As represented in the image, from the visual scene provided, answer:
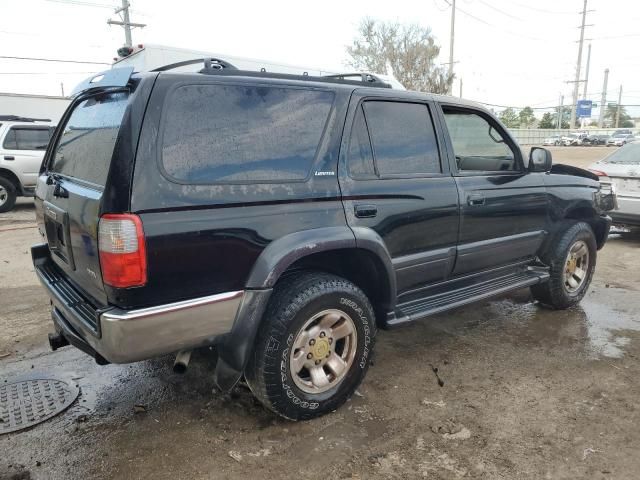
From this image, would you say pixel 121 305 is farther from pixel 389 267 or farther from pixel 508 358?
pixel 508 358

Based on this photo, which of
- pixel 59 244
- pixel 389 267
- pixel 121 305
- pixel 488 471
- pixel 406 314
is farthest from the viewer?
pixel 406 314

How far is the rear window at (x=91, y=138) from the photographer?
2.43 meters

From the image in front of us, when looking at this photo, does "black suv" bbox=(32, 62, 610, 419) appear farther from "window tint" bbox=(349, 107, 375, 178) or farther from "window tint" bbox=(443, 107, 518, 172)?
"window tint" bbox=(443, 107, 518, 172)

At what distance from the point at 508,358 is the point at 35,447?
3.13m

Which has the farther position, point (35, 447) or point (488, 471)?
point (35, 447)

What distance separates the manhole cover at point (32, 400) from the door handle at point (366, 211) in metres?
2.12

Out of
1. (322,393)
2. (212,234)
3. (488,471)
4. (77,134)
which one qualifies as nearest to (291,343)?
(322,393)

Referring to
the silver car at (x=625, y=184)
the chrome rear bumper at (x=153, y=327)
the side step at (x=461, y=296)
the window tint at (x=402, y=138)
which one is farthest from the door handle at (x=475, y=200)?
the silver car at (x=625, y=184)

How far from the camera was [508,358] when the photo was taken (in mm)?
3760

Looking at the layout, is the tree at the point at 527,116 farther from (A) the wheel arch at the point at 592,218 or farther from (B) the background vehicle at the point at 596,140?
(A) the wheel arch at the point at 592,218

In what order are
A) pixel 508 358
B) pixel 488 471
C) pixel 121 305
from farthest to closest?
pixel 508 358, pixel 488 471, pixel 121 305

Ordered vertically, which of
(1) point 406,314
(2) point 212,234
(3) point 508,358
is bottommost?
(3) point 508,358

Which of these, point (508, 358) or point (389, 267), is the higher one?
point (389, 267)

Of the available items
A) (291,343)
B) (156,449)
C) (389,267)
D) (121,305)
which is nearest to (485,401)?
(389,267)
